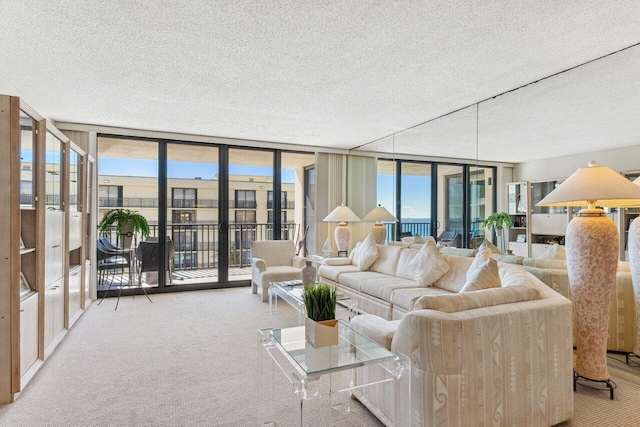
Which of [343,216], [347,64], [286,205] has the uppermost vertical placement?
[347,64]

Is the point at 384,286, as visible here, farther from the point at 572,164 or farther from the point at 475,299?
the point at 572,164

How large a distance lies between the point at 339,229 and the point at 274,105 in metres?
2.66

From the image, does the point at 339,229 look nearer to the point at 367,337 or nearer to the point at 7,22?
the point at 367,337

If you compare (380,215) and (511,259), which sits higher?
(380,215)

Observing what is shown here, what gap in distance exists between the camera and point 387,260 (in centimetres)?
457

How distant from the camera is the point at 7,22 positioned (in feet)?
7.61

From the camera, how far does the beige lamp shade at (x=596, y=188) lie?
219cm

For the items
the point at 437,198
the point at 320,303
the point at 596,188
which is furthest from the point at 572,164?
the point at 320,303

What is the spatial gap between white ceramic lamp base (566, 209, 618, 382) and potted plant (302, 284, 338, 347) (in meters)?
1.73

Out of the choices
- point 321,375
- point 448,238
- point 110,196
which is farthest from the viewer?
point 110,196

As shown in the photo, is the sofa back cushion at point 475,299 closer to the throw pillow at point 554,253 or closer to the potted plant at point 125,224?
the throw pillow at point 554,253

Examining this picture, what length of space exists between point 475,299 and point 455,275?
1753 mm

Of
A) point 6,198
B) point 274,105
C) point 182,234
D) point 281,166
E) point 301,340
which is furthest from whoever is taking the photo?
point 281,166

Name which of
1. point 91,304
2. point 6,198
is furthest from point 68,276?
point 6,198
